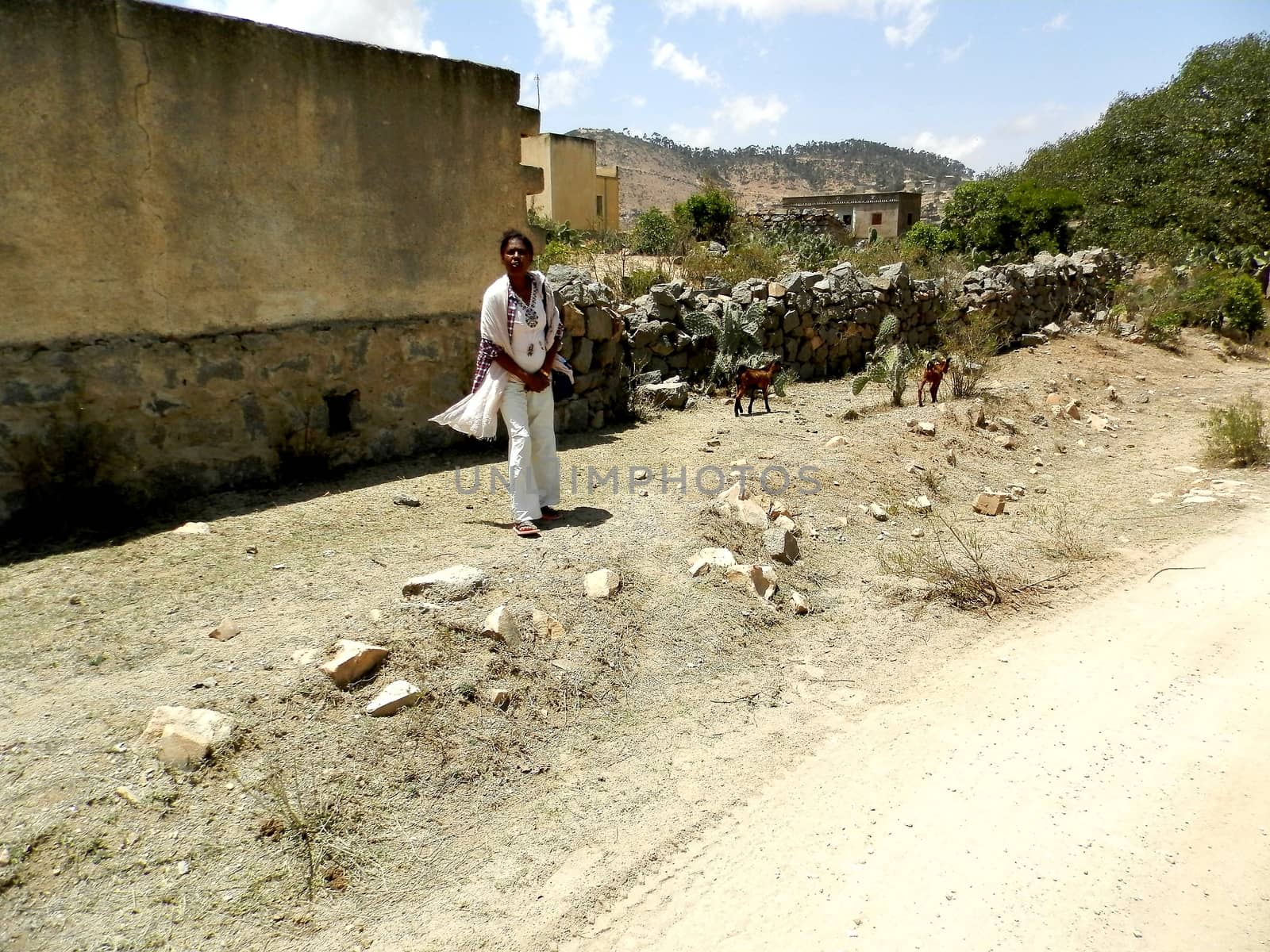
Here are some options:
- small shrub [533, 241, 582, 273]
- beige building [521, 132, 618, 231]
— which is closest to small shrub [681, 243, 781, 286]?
small shrub [533, 241, 582, 273]

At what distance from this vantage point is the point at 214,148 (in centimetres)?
517

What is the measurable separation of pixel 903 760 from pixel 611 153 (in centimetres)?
5867

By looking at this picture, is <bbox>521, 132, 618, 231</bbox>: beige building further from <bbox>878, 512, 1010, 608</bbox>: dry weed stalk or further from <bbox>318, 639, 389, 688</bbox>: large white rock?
<bbox>318, 639, 389, 688</bbox>: large white rock

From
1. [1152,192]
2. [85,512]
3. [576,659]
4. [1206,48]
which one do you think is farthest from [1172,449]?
[1206,48]

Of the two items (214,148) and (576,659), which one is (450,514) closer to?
(576,659)

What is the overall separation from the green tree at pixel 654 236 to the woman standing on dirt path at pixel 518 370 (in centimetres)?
941

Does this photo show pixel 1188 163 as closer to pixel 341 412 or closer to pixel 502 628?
pixel 341 412

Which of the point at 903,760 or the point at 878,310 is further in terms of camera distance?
the point at 878,310

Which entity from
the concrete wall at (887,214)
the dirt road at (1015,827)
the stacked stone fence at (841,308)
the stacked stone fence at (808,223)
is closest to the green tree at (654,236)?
the stacked stone fence at (841,308)

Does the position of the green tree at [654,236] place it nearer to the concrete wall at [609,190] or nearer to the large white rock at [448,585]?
the concrete wall at [609,190]

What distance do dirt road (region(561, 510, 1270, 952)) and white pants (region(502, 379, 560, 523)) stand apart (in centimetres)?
230

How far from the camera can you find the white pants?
4.91 m

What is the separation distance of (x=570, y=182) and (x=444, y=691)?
2192 centimetres

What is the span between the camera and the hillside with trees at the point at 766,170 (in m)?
53.2
